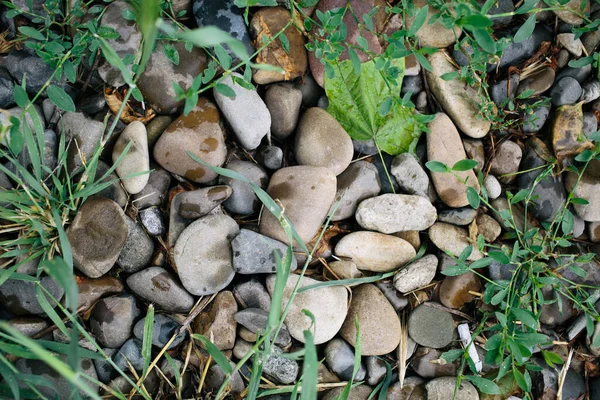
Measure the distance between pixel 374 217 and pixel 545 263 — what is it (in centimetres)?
74

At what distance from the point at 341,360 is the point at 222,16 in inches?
56.4

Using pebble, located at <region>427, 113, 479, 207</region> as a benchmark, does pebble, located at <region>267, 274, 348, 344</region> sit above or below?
below

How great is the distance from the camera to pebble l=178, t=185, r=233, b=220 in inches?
78.0

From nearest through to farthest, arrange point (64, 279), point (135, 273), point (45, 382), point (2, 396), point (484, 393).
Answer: point (64, 279) → point (45, 382) → point (2, 396) → point (135, 273) → point (484, 393)

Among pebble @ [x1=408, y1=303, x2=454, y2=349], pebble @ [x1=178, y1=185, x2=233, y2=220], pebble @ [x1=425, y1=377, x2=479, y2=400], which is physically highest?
pebble @ [x1=178, y1=185, x2=233, y2=220]

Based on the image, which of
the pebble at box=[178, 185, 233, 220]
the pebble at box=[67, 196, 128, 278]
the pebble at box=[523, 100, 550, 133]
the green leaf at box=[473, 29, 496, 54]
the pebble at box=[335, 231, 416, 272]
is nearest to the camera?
the green leaf at box=[473, 29, 496, 54]

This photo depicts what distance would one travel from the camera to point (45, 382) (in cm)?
149

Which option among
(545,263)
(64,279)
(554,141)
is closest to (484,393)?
(545,263)

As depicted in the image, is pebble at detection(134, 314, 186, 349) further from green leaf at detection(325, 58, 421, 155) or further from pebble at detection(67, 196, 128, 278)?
green leaf at detection(325, 58, 421, 155)

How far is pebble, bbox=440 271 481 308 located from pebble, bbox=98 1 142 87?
1542 mm

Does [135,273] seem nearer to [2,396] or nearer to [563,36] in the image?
[2,396]

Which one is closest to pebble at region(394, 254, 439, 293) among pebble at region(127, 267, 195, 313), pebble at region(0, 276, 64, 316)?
pebble at region(127, 267, 195, 313)

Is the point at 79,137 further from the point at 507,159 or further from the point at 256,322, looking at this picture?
the point at 507,159

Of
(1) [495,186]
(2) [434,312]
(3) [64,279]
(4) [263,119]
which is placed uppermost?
(3) [64,279]
